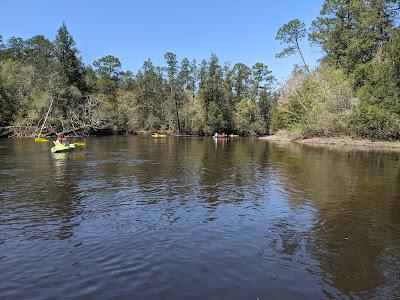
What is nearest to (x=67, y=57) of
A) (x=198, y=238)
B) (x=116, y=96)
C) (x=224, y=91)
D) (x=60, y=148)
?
(x=116, y=96)

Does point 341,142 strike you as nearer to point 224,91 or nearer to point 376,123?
point 376,123

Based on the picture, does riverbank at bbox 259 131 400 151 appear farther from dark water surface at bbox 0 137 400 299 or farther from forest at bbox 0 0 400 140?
dark water surface at bbox 0 137 400 299

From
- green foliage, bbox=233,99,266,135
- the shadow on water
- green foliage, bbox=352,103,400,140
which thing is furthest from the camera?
green foliage, bbox=233,99,266,135

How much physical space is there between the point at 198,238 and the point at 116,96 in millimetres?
105353

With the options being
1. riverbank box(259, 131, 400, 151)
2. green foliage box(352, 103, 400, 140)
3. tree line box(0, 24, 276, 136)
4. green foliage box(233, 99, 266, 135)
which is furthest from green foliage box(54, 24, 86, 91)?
green foliage box(352, 103, 400, 140)

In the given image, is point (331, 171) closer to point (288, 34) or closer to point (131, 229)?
point (131, 229)

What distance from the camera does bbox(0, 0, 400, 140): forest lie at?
59.7 meters

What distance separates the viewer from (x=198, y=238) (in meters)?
12.6

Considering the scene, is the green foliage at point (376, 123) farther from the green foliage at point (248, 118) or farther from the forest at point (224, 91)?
the green foliage at point (248, 118)

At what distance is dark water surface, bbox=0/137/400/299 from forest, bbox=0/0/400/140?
39.3 m

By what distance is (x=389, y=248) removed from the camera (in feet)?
38.9

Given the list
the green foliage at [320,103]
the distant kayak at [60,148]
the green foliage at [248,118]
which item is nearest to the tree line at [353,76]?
the green foliage at [320,103]

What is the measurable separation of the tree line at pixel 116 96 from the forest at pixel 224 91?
0.29 metres

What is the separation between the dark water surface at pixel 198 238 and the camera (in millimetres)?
9039
